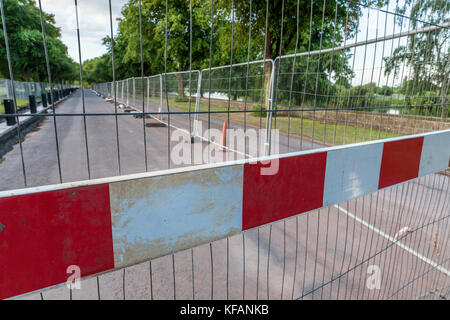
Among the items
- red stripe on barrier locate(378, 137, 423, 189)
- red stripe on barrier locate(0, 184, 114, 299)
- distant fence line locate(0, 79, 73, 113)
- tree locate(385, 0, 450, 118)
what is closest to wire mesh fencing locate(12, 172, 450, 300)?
red stripe on barrier locate(378, 137, 423, 189)

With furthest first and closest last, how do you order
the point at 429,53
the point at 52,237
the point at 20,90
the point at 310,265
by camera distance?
A: 1. the point at 20,90
2. the point at 429,53
3. the point at 310,265
4. the point at 52,237

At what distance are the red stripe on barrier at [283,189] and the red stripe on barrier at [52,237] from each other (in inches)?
27.2

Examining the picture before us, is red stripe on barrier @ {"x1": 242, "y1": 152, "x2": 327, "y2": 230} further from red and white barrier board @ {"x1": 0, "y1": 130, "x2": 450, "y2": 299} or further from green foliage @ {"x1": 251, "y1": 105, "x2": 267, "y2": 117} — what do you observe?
green foliage @ {"x1": 251, "y1": 105, "x2": 267, "y2": 117}

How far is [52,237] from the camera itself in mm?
984

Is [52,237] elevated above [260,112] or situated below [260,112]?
below

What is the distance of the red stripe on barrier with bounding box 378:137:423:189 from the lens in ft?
6.78

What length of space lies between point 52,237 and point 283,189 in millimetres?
1103

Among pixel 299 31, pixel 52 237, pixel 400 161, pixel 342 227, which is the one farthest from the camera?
pixel 299 31

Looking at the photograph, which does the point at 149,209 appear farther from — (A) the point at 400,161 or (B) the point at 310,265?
(B) the point at 310,265

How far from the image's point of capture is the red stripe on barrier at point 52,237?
3.00 ft

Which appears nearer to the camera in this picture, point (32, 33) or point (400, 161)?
point (400, 161)

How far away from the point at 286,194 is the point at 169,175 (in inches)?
28.0

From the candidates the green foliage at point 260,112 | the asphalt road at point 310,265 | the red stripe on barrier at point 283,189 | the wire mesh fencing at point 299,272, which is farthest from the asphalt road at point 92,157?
the red stripe on barrier at point 283,189

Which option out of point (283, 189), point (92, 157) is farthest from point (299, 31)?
point (92, 157)
